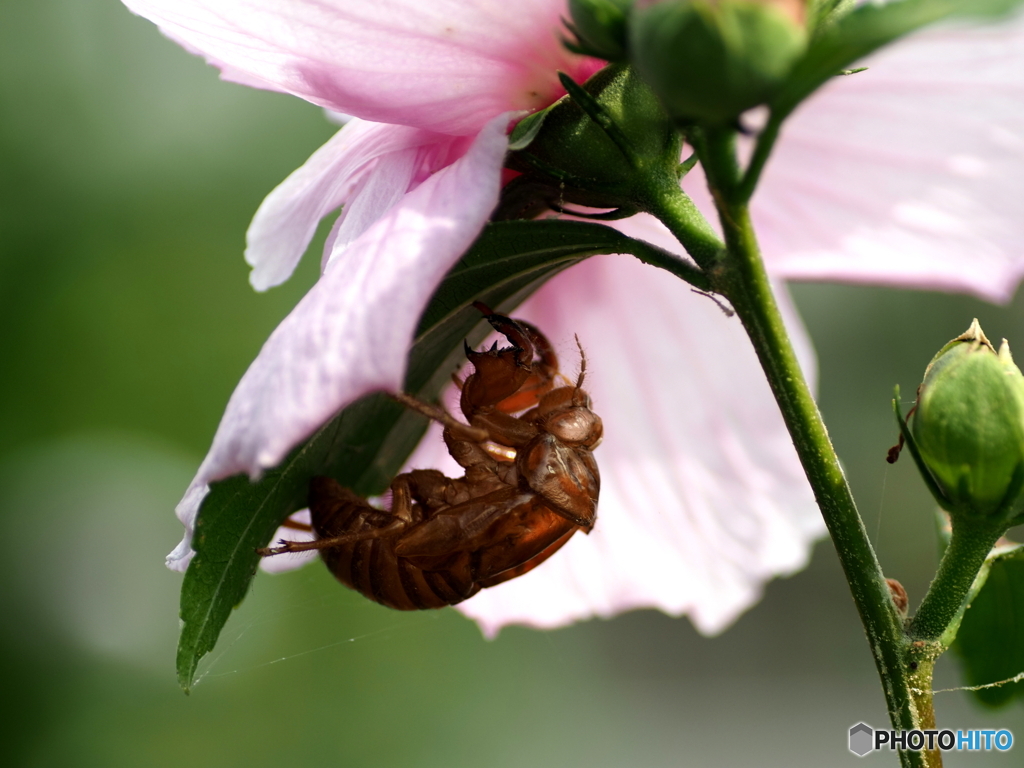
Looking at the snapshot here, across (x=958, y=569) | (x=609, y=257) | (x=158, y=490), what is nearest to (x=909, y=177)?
(x=609, y=257)

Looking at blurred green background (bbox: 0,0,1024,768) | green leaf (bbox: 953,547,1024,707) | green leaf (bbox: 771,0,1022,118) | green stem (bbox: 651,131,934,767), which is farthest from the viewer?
blurred green background (bbox: 0,0,1024,768)

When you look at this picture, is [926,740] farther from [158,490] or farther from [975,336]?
[158,490]

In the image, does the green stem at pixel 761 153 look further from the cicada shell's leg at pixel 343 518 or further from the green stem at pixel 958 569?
the cicada shell's leg at pixel 343 518

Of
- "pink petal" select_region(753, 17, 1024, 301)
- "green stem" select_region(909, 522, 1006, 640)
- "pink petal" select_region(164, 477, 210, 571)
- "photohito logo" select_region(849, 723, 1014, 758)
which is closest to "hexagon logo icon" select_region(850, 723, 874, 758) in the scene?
"photohito logo" select_region(849, 723, 1014, 758)

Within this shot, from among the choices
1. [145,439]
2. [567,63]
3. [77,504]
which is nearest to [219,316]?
[145,439]

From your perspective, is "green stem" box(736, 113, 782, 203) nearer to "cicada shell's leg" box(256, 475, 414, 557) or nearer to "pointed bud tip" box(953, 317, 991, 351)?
"pointed bud tip" box(953, 317, 991, 351)
